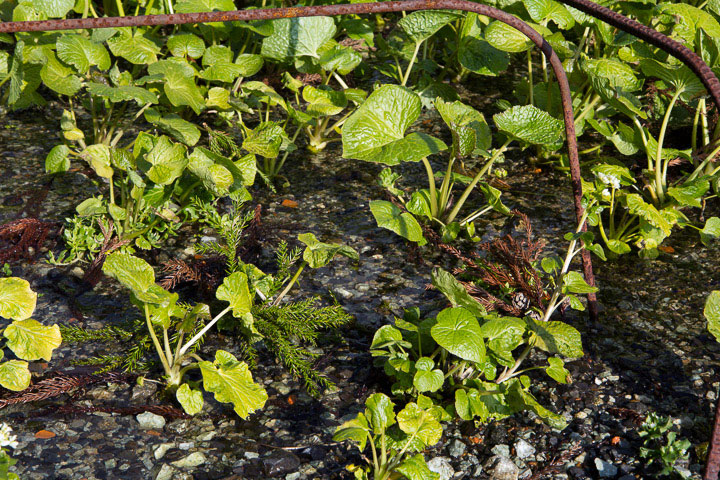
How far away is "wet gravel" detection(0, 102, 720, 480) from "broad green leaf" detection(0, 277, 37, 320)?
0.21 m

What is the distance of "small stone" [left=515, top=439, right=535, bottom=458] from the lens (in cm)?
129

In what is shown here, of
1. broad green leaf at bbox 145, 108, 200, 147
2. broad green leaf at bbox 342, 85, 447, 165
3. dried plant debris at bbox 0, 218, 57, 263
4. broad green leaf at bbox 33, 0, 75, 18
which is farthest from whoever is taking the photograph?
broad green leaf at bbox 33, 0, 75, 18

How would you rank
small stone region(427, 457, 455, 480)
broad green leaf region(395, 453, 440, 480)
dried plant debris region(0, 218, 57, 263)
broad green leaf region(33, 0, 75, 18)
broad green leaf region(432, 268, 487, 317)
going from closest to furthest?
broad green leaf region(395, 453, 440, 480) → small stone region(427, 457, 455, 480) → broad green leaf region(432, 268, 487, 317) → dried plant debris region(0, 218, 57, 263) → broad green leaf region(33, 0, 75, 18)

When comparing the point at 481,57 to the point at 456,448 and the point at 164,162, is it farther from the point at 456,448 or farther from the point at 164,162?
the point at 456,448

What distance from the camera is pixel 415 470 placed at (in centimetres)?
114

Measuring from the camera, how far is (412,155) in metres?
1.65

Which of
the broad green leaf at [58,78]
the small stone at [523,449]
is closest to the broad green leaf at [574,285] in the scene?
the small stone at [523,449]

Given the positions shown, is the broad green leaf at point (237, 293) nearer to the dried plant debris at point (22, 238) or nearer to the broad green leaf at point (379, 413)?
the broad green leaf at point (379, 413)

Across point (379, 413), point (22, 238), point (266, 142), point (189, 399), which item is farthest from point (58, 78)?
point (379, 413)

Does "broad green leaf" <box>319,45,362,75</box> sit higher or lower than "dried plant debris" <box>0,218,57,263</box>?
higher

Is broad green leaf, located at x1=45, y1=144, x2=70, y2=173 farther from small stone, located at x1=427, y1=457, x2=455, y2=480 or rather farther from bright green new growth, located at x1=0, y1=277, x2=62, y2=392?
small stone, located at x1=427, y1=457, x2=455, y2=480

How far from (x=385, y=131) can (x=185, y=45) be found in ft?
3.12

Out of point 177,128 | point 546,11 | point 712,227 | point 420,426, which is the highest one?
point 546,11

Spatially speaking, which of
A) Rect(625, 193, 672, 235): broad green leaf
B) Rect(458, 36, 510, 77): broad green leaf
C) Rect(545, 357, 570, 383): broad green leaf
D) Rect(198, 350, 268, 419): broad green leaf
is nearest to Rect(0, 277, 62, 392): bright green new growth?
Rect(198, 350, 268, 419): broad green leaf
